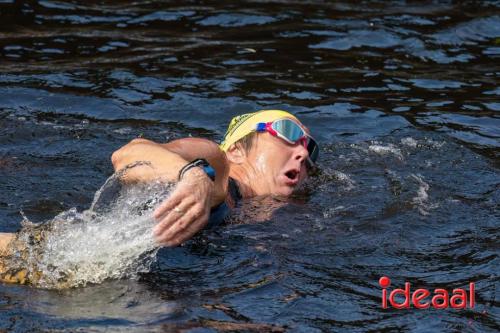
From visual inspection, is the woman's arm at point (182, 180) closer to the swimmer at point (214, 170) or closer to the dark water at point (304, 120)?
the swimmer at point (214, 170)

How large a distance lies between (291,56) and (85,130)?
343cm

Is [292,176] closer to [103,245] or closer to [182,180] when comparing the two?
[103,245]

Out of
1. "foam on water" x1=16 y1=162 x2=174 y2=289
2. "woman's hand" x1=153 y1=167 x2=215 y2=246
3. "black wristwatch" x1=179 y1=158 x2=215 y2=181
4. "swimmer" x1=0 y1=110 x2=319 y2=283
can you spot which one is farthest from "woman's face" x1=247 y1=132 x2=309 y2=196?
"woman's hand" x1=153 y1=167 x2=215 y2=246

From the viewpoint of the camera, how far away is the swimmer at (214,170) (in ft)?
16.3

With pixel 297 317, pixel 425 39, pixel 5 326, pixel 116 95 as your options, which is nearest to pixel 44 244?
pixel 5 326

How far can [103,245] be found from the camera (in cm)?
561

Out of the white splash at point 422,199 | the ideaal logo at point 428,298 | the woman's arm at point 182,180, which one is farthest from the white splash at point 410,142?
the ideaal logo at point 428,298

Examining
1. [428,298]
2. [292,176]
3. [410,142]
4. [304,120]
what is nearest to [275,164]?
[292,176]

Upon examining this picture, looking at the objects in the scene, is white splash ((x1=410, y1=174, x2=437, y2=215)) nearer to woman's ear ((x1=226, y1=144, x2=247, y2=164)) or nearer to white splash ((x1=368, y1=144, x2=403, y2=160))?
white splash ((x1=368, y1=144, x2=403, y2=160))

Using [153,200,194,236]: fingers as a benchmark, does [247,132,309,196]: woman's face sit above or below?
below

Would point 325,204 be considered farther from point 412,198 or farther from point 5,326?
point 5,326

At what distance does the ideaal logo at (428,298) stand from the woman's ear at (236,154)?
235 centimetres

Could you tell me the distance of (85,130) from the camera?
29.8ft

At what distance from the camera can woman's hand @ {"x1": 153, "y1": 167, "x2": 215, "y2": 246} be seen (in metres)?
4.93
